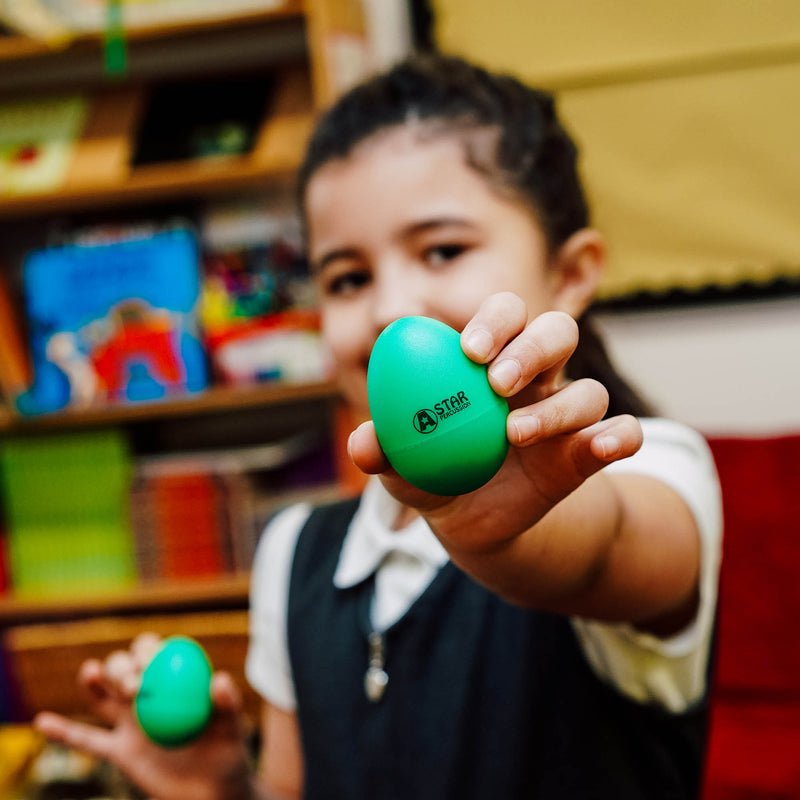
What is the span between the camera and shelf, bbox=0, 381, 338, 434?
1.61m

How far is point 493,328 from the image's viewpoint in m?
0.39

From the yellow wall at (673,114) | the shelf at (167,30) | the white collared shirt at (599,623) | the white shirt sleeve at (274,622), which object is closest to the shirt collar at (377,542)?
the white collared shirt at (599,623)

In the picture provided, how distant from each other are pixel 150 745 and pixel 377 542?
14.3 inches

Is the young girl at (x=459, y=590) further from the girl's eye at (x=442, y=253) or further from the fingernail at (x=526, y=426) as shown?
the fingernail at (x=526, y=426)

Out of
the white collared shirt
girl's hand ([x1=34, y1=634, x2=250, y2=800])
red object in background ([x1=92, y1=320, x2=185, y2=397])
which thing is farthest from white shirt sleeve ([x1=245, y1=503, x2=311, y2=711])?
red object in background ([x1=92, y1=320, x2=185, y2=397])

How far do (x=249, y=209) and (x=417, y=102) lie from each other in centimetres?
107

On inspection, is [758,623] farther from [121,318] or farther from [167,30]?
[167,30]

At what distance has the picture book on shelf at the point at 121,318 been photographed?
1.67 metres

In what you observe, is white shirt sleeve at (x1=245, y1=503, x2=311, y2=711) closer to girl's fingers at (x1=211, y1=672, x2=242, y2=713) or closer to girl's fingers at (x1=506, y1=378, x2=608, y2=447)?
girl's fingers at (x1=211, y1=672, x2=242, y2=713)

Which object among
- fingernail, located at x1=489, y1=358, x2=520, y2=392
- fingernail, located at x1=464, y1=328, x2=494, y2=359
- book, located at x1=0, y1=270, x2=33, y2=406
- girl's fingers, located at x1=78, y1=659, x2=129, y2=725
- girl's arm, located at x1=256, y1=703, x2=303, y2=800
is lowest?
girl's arm, located at x1=256, y1=703, x2=303, y2=800

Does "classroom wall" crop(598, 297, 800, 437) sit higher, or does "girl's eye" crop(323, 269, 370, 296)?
"girl's eye" crop(323, 269, 370, 296)

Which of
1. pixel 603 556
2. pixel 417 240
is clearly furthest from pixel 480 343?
pixel 417 240

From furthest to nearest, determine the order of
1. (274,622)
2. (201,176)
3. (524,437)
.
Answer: (201,176), (274,622), (524,437)

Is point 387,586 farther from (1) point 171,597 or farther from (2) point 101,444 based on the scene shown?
(2) point 101,444
